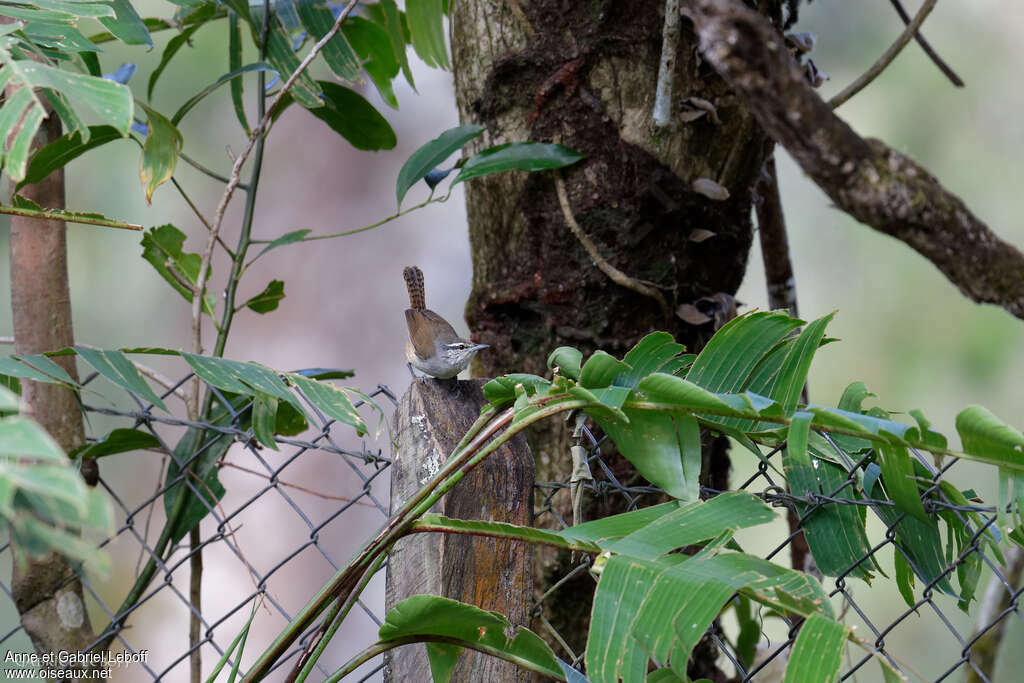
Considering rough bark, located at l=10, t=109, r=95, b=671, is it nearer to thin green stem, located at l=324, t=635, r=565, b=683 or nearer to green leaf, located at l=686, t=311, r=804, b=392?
thin green stem, located at l=324, t=635, r=565, b=683

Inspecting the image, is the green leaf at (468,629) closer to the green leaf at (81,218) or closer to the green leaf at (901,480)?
the green leaf at (901,480)

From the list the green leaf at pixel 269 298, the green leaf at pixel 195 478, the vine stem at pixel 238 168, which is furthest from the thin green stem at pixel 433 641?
the green leaf at pixel 269 298

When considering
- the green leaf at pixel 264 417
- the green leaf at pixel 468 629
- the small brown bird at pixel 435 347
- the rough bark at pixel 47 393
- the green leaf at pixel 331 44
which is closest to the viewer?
the green leaf at pixel 468 629

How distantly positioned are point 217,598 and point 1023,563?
9.76 ft

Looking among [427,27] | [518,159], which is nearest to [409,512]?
[518,159]

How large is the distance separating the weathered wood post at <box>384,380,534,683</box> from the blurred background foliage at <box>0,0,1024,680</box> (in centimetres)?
218

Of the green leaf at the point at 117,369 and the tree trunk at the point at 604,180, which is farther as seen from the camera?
the tree trunk at the point at 604,180

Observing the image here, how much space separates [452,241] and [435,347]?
2.04 metres

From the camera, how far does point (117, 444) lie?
4.65ft

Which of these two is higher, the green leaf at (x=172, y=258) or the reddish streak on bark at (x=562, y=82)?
the reddish streak on bark at (x=562, y=82)

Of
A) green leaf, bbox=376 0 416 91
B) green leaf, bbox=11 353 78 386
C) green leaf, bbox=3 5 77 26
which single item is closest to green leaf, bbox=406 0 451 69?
green leaf, bbox=376 0 416 91

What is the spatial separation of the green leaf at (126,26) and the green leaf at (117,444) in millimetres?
686

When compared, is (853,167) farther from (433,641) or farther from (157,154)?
(157,154)

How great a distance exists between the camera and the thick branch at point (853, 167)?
1.91 feet
